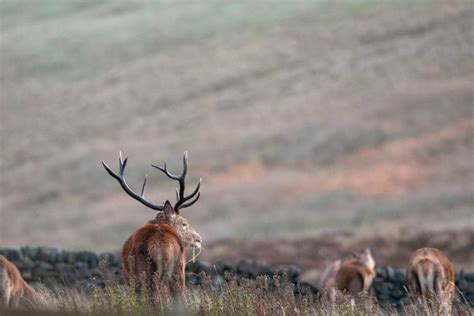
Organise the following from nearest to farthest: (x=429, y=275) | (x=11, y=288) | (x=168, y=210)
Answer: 1. (x=168, y=210)
2. (x=11, y=288)
3. (x=429, y=275)

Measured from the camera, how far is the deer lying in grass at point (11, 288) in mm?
16578

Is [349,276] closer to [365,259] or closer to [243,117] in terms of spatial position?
[365,259]

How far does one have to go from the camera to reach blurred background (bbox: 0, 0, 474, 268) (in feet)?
132

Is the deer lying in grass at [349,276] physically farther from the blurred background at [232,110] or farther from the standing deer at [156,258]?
the blurred background at [232,110]

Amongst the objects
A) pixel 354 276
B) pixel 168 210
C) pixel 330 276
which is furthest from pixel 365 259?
pixel 168 210

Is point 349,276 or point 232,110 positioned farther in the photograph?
point 232,110

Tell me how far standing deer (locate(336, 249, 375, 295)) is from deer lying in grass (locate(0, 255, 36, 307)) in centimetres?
597

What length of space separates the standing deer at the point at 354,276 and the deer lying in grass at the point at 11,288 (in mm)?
5965

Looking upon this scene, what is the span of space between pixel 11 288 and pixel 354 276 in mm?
6428

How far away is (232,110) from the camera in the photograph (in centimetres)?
5097

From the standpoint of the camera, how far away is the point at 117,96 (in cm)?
5500

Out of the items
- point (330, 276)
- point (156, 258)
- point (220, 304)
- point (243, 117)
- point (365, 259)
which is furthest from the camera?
point (243, 117)

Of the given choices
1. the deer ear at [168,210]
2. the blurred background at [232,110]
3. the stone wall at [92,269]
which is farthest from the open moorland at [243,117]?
the deer ear at [168,210]

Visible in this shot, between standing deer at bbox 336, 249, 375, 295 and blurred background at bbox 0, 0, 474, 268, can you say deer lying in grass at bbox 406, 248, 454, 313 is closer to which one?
standing deer at bbox 336, 249, 375, 295
